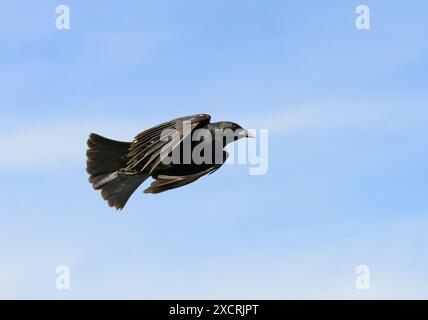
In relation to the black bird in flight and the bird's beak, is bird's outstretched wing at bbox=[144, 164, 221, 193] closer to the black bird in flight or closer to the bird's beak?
the black bird in flight

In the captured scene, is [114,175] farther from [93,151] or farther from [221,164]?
[221,164]

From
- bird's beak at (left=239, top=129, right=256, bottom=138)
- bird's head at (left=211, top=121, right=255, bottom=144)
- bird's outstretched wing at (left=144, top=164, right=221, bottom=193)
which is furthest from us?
bird's beak at (left=239, top=129, right=256, bottom=138)

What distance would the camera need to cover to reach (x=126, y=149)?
15727mm

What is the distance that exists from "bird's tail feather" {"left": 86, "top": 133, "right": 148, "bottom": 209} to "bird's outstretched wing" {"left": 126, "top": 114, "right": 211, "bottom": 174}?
631mm

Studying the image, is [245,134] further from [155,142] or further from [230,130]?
[155,142]

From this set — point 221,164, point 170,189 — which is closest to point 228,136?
point 221,164

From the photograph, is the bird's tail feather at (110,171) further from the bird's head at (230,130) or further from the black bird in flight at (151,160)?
the bird's head at (230,130)

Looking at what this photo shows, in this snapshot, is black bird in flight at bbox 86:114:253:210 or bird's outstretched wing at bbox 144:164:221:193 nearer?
bird's outstretched wing at bbox 144:164:221:193

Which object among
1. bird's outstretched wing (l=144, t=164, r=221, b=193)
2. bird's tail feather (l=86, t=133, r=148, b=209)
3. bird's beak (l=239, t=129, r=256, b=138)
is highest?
bird's beak (l=239, t=129, r=256, b=138)

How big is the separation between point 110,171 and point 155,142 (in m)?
1.53

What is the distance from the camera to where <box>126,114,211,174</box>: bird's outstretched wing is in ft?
47.6

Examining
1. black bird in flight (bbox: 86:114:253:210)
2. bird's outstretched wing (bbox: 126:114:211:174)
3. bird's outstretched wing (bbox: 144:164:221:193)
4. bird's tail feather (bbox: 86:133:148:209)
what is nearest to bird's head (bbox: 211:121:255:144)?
black bird in flight (bbox: 86:114:253:210)

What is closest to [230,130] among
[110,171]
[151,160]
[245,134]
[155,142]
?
[245,134]

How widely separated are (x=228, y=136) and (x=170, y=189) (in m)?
1.61
